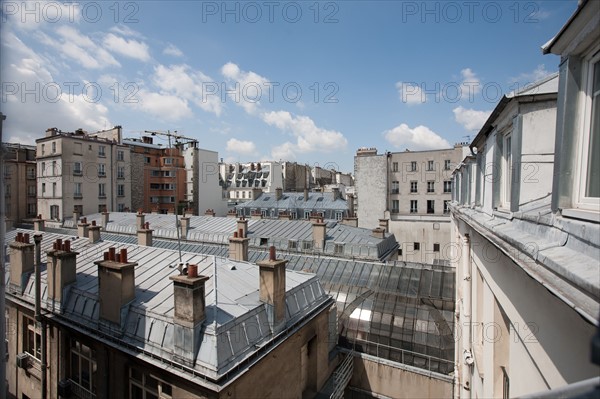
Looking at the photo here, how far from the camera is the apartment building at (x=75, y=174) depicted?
28.9 meters

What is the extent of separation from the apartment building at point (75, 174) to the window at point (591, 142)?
32.6 metres

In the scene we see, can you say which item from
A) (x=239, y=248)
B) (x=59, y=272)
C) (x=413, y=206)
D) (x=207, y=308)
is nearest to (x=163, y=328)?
(x=207, y=308)

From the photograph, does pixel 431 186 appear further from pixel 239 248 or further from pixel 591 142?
pixel 591 142

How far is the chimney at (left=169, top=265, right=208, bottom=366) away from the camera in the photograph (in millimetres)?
6379

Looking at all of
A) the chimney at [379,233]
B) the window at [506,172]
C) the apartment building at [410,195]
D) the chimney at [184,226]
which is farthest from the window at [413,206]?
the window at [506,172]

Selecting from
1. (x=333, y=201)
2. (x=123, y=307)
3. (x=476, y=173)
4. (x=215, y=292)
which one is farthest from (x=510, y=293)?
(x=333, y=201)

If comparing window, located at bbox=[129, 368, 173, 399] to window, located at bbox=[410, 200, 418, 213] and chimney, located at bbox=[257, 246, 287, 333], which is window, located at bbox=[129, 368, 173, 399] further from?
window, located at bbox=[410, 200, 418, 213]

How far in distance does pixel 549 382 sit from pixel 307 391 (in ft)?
29.3

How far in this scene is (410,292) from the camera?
44.6 feet

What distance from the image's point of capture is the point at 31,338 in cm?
1013

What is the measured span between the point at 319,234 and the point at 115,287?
12400mm

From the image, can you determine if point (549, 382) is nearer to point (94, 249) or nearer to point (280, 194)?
point (94, 249)

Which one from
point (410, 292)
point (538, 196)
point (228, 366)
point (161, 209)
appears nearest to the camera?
point (538, 196)

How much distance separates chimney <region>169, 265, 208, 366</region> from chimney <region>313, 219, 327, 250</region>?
40.0 feet
